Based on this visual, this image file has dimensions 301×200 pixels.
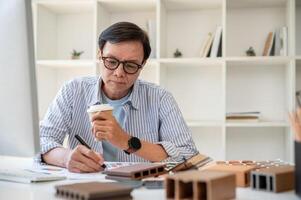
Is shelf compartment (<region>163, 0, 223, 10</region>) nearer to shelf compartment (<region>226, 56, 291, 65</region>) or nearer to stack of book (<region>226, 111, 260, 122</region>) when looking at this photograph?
shelf compartment (<region>226, 56, 291, 65</region>)

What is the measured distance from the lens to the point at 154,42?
116 inches

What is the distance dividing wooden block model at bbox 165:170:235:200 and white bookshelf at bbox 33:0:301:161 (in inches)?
81.1

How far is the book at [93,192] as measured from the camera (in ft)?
2.44

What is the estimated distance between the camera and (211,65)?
3090mm

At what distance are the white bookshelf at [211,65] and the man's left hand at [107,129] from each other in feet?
4.85

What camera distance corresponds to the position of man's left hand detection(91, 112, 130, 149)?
135 centimetres

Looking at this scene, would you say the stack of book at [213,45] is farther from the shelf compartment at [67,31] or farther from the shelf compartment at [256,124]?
the shelf compartment at [67,31]

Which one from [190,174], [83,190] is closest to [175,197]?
[190,174]

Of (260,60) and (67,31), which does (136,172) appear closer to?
(260,60)

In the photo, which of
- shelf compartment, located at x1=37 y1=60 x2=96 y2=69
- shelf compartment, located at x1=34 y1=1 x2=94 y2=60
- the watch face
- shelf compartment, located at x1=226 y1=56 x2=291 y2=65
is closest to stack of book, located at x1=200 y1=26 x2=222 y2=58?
shelf compartment, located at x1=226 y1=56 x2=291 y2=65

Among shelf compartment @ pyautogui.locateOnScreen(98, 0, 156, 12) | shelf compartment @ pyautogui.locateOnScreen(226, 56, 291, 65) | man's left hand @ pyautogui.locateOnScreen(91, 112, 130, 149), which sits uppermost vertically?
shelf compartment @ pyautogui.locateOnScreen(98, 0, 156, 12)

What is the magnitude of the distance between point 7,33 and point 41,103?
224cm

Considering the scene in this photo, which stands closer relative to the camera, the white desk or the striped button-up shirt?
the white desk

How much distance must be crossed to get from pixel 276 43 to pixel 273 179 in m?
2.18
